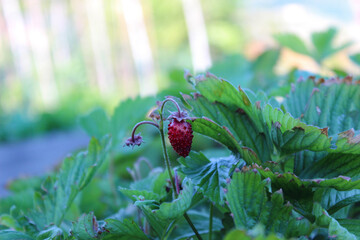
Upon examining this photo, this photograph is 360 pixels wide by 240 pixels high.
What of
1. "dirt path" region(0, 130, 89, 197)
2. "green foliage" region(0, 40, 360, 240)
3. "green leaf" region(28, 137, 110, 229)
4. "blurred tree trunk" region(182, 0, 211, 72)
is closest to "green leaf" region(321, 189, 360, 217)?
"green foliage" region(0, 40, 360, 240)

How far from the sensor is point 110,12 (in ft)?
55.1

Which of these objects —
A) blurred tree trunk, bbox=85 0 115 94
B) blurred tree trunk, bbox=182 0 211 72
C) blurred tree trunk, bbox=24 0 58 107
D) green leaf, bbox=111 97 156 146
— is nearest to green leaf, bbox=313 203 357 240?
green leaf, bbox=111 97 156 146

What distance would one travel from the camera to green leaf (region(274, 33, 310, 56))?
78cm

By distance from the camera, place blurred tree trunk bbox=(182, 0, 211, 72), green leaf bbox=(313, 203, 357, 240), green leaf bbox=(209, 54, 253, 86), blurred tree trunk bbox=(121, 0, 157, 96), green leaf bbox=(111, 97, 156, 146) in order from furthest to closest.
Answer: blurred tree trunk bbox=(182, 0, 211, 72)
blurred tree trunk bbox=(121, 0, 157, 96)
green leaf bbox=(209, 54, 253, 86)
green leaf bbox=(111, 97, 156, 146)
green leaf bbox=(313, 203, 357, 240)

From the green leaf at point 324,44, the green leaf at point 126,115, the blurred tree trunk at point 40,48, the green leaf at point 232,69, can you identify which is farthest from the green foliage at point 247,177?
the blurred tree trunk at point 40,48

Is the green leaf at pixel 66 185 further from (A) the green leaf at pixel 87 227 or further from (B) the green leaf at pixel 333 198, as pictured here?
(B) the green leaf at pixel 333 198

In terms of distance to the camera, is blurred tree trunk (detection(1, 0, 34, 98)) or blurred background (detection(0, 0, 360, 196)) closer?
blurred background (detection(0, 0, 360, 196))

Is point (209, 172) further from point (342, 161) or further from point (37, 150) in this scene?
point (37, 150)

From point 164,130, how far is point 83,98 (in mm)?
6323

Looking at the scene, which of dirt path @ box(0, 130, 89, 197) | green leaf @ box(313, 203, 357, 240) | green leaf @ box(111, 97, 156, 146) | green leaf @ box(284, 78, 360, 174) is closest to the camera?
green leaf @ box(313, 203, 357, 240)

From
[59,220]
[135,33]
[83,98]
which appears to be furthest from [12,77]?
[59,220]

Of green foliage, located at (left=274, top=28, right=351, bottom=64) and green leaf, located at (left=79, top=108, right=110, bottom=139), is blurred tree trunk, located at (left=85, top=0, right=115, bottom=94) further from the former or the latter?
green leaf, located at (left=79, top=108, right=110, bottom=139)

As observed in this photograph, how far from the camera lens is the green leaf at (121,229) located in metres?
0.31

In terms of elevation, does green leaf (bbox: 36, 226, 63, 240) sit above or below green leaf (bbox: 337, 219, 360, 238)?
above
